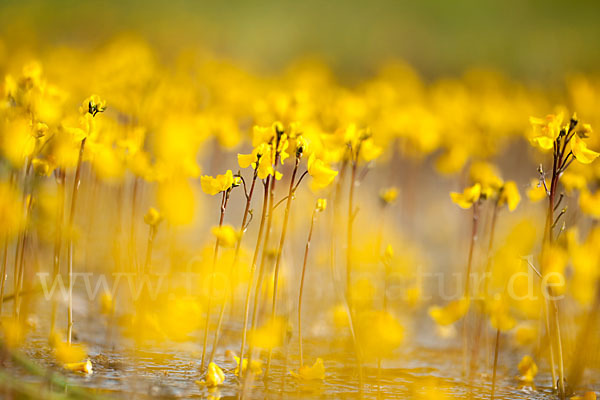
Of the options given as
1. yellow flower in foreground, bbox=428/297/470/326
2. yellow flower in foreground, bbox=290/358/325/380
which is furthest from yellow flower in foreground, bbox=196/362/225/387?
yellow flower in foreground, bbox=428/297/470/326

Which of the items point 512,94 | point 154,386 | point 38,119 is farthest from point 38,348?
point 512,94

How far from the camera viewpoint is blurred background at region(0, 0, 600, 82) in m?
10.2

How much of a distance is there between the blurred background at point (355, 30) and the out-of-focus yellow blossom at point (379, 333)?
23.4ft

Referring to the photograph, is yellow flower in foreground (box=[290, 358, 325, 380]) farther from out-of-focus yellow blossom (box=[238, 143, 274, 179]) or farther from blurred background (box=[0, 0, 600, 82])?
blurred background (box=[0, 0, 600, 82])

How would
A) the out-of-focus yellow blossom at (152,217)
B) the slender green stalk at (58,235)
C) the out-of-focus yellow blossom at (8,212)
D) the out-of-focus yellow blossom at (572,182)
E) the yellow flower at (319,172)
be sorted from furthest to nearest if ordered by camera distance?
the out-of-focus yellow blossom at (572,182), the out-of-focus yellow blossom at (152,217), the slender green stalk at (58,235), the yellow flower at (319,172), the out-of-focus yellow blossom at (8,212)

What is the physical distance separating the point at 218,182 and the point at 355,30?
1203 centimetres

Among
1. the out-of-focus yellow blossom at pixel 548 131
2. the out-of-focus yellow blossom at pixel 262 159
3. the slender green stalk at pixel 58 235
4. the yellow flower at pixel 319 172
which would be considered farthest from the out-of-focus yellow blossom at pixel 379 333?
the slender green stalk at pixel 58 235

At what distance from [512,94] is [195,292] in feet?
15.1

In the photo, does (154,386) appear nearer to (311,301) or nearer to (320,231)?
(311,301)

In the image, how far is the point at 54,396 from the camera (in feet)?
4.99

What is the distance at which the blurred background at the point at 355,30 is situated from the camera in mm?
10164

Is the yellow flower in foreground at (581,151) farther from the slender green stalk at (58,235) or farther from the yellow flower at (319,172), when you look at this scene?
the slender green stalk at (58,235)

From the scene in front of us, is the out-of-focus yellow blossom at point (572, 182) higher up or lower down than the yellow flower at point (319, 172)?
higher up

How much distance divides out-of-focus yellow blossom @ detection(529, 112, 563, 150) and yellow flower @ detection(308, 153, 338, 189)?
593 mm
